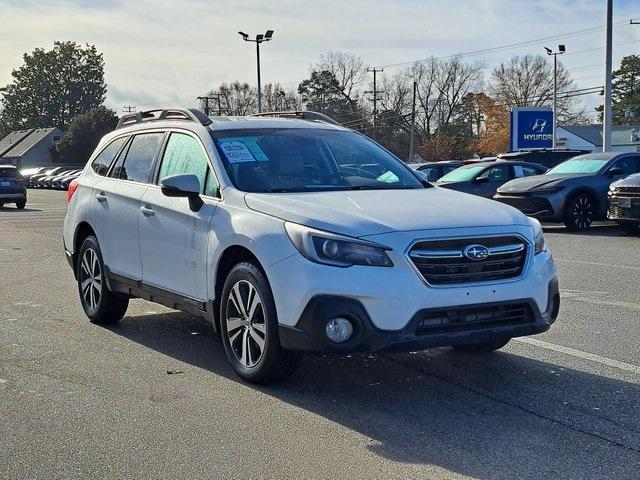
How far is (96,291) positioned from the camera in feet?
25.8

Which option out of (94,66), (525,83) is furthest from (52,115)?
(525,83)

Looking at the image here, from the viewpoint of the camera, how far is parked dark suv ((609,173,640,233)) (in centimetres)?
1506

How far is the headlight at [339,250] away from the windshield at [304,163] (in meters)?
0.94

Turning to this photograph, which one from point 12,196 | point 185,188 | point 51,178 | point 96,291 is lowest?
point 51,178

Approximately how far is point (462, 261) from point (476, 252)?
0.33 feet

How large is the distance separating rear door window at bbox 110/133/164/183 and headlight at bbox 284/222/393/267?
95.2 inches

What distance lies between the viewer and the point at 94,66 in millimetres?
132500

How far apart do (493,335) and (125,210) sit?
3357 millimetres

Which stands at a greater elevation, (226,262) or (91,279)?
(226,262)

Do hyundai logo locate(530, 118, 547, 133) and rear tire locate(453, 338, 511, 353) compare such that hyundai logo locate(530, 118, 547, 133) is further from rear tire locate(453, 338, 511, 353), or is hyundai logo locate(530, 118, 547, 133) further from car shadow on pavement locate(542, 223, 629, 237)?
rear tire locate(453, 338, 511, 353)

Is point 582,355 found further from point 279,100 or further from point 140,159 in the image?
point 279,100

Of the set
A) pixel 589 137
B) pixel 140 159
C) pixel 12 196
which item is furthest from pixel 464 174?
pixel 589 137

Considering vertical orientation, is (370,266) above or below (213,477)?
above

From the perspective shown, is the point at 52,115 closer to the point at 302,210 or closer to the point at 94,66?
the point at 94,66
